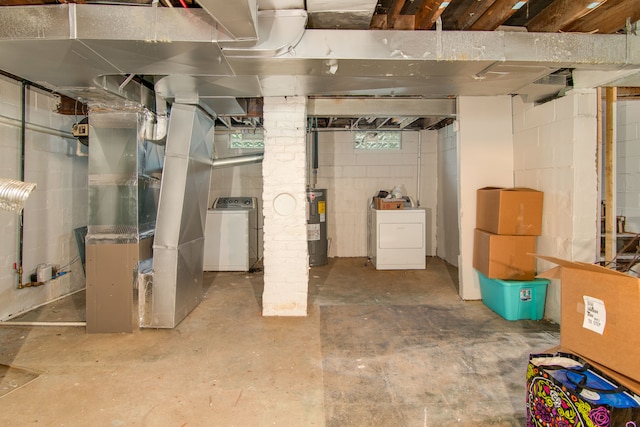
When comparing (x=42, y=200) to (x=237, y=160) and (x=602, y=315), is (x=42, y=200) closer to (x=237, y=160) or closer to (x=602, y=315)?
(x=237, y=160)

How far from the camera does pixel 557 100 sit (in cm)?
291

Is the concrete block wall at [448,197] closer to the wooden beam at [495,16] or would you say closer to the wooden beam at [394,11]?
the wooden beam at [495,16]

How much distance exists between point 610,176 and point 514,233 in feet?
2.74

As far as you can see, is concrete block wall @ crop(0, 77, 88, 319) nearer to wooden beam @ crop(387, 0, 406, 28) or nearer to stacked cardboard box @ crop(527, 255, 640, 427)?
wooden beam @ crop(387, 0, 406, 28)

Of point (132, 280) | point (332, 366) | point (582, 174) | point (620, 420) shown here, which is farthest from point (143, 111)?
point (582, 174)

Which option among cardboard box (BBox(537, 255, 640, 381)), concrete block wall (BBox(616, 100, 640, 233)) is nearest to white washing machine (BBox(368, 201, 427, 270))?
concrete block wall (BBox(616, 100, 640, 233))

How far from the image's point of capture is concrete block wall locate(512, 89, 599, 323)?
2.74m

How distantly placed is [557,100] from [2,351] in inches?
191

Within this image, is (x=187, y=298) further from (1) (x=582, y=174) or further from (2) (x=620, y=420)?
(1) (x=582, y=174)

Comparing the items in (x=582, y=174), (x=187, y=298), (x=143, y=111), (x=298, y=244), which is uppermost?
(x=143, y=111)

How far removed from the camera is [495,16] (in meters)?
2.09

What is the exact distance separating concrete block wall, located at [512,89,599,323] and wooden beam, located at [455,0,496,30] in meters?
1.22

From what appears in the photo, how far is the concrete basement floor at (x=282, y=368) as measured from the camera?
1.82 meters

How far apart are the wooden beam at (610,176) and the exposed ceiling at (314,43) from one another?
0.73 ft
